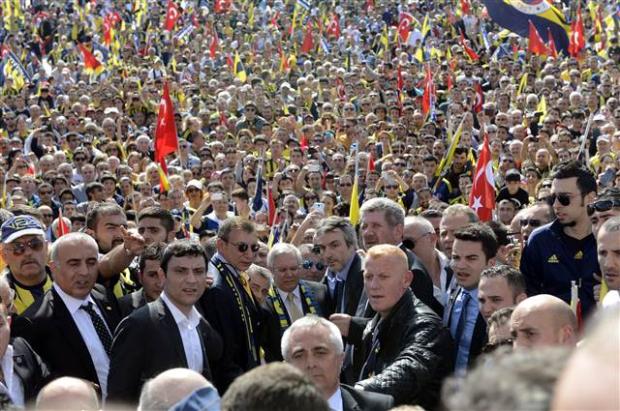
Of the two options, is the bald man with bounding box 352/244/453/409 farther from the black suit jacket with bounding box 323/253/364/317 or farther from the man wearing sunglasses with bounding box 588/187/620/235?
the man wearing sunglasses with bounding box 588/187/620/235

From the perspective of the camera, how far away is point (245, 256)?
258 inches

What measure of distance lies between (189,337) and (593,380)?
420cm

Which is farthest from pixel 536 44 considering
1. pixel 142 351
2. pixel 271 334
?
pixel 142 351

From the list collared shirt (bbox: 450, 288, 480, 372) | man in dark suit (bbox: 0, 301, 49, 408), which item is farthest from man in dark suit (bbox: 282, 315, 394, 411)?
man in dark suit (bbox: 0, 301, 49, 408)

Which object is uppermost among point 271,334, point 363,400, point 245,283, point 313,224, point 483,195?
point 483,195

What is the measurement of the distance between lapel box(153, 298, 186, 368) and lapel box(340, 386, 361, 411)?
0.94 metres

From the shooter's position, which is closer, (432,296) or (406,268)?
(406,268)

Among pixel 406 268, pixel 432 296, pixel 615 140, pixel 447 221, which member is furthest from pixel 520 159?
pixel 406 268

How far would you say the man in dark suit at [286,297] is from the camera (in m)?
6.62

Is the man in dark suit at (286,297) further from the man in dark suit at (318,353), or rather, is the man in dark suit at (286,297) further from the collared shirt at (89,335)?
the man in dark suit at (318,353)

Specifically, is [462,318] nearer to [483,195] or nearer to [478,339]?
[478,339]

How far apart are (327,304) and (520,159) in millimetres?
7805

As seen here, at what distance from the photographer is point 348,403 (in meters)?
4.64

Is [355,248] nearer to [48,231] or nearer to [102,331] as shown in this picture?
[102,331]
